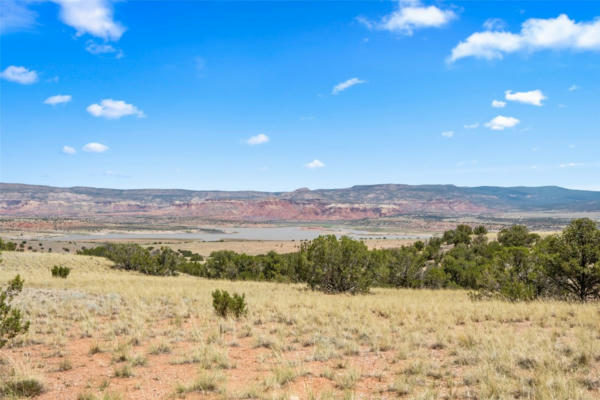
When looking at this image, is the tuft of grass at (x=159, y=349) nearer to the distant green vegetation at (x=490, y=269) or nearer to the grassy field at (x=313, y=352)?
the grassy field at (x=313, y=352)

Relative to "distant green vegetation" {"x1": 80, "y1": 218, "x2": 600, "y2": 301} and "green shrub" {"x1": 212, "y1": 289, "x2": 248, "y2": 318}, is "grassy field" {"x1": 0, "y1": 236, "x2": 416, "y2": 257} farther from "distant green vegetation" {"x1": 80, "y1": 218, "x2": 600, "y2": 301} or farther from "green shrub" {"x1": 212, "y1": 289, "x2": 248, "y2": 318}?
"green shrub" {"x1": 212, "y1": 289, "x2": 248, "y2": 318}

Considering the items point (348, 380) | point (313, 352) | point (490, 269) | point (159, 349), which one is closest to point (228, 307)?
point (159, 349)

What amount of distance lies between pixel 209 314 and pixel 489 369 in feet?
27.2

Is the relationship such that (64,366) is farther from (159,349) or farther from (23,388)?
(159,349)

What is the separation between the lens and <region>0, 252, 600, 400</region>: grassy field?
5.88m

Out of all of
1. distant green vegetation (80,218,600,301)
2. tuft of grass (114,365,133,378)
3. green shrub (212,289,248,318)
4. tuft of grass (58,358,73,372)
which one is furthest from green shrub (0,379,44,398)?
distant green vegetation (80,218,600,301)

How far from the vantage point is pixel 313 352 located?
7.84 meters

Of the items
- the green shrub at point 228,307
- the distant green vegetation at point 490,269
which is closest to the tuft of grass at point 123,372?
the green shrub at point 228,307

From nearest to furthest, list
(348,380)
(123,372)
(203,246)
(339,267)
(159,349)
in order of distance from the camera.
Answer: (348,380) < (123,372) < (159,349) < (339,267) < (203,246)

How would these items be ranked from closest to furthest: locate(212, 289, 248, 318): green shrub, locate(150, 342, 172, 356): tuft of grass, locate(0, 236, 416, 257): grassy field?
1. locate(150, 342, 172, 356): tuft of grass
2. locate(212, 289, 248, 318): green shrub
3. locate(0, 236, 416, 257): grassy field

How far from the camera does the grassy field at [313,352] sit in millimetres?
5883

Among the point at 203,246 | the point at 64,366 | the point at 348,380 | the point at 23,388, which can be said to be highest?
the point at 348,380

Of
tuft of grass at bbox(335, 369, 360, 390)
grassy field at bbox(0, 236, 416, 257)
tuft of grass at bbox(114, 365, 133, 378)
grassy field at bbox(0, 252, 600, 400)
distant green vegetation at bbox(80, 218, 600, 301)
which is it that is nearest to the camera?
grassy field at bbox(0, 252, 600, 400)

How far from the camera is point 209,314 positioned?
11.8 metres
